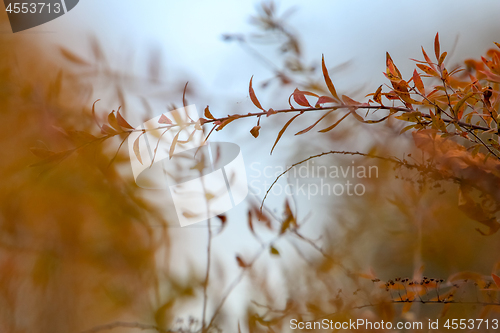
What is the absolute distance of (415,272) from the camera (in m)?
0.36

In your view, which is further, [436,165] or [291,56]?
[291,56]

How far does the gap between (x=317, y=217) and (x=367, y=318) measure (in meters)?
0.13

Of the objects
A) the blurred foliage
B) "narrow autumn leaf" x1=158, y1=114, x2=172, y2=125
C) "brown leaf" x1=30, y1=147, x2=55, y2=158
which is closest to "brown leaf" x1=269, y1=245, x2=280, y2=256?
the blurred foliage

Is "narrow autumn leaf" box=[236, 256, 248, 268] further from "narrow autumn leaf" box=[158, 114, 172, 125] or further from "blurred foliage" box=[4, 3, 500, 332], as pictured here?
"narrow autumn leaf" box=[158, 114, 172, 125]

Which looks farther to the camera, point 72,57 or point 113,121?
point 72,57

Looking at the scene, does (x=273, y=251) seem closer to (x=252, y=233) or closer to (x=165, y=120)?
(x=252, y=233)

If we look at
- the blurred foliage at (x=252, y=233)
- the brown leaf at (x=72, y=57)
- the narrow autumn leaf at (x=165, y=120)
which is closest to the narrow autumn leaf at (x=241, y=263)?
the blurred foliage at (x=252, y=233)

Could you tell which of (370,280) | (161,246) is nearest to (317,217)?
(370,280)

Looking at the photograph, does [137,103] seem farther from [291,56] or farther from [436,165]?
[436,165]

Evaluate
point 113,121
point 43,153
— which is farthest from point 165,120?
point 43,153

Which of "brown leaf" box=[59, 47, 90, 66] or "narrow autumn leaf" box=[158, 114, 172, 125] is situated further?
"brown leaf" box=[59, 47, 90, 66]

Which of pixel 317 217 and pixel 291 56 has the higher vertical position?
pixel 291 56

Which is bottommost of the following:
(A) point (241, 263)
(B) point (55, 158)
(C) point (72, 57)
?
(A) point (241, 263)

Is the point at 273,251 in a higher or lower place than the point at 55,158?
lower
